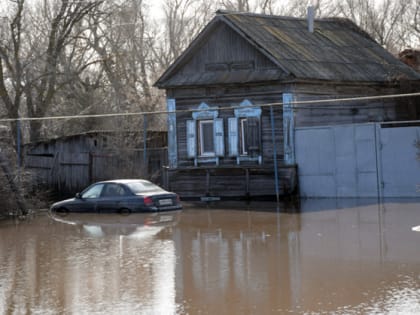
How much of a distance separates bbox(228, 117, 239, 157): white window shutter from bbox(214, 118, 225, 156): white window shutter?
0.98 ft

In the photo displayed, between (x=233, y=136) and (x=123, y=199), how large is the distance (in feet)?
22.7

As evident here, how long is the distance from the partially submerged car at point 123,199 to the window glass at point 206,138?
6316mm

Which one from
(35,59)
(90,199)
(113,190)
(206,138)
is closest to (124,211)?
(113,190)

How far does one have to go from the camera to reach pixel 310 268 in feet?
47.6

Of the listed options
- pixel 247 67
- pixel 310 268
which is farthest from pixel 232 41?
pixel 310 268

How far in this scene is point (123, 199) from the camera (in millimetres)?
25531

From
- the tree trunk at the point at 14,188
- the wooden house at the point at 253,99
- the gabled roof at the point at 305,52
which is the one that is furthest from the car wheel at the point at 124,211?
the gabled roof at the point at 305,52

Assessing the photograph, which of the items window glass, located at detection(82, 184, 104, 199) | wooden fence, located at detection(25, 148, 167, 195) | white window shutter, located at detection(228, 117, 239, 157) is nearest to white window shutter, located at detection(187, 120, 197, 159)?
wooden fence, located at detection(25, 148, 167, 195)

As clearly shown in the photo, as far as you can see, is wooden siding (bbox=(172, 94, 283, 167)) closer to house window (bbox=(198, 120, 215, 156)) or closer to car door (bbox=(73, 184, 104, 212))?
house window (bbox=(198, 120, 215, 156))

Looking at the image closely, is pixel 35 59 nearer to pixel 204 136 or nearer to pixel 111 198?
pixel 204 136

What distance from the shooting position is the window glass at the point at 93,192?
26344 mm

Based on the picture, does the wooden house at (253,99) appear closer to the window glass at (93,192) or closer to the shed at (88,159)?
the shed at (88,159)

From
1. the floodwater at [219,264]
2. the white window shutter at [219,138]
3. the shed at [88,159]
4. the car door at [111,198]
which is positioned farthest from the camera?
the shed at [88,159]

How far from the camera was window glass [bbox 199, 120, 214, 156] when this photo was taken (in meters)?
32.0
